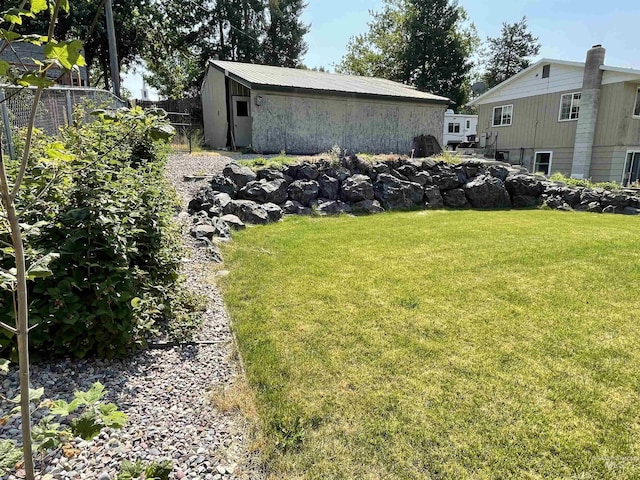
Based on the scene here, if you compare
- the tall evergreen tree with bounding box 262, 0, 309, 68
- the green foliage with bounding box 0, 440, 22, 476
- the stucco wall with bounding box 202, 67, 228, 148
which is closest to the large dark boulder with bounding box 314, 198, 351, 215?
the stucco wall with bounding box 202, 67, 228, 148

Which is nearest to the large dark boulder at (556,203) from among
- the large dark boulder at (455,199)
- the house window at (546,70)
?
the large dark boulder at (455,199)

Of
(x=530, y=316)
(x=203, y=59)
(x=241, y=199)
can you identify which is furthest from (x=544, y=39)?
(x=530, y=316)

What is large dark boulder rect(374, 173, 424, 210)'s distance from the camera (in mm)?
10102

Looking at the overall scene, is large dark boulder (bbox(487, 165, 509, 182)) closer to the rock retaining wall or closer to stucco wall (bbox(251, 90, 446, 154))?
the rock retaining wall

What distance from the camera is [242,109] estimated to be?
14.4 m

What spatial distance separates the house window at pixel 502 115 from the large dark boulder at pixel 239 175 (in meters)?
15.5

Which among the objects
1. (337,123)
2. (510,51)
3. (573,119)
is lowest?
(337,123)

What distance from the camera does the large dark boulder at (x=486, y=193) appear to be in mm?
11047

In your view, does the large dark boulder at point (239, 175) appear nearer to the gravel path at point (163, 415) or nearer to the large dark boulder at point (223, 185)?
the large dark boulder at point (223, 185)

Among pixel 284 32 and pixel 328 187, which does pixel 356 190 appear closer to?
pixel 328 187

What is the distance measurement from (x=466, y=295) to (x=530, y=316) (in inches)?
27.3

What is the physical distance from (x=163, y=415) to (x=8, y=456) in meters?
1.20

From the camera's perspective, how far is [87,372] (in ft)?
8.36

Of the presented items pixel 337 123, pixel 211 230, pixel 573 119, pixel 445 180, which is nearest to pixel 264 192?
pixel 211 230
